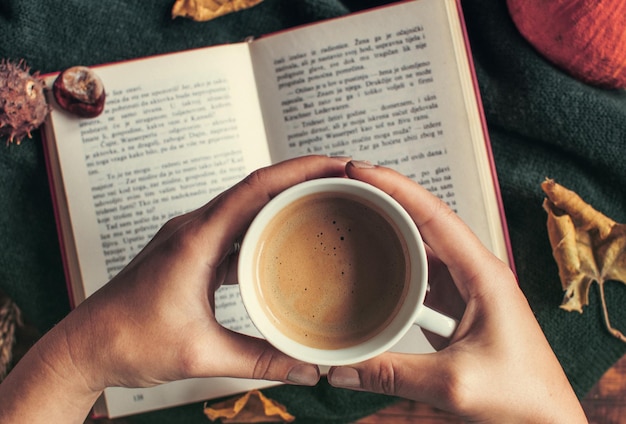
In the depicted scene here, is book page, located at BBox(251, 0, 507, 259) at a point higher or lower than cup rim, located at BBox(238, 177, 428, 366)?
higher

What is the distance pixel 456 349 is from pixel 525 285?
1.06 feet

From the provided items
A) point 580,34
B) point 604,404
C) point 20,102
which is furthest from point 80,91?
point 604,404

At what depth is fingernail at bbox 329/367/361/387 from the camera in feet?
2.09

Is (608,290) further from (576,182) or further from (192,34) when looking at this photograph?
(192,34)

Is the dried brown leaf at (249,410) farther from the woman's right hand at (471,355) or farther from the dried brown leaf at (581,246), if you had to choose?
the dried brown leaf at (581,246)

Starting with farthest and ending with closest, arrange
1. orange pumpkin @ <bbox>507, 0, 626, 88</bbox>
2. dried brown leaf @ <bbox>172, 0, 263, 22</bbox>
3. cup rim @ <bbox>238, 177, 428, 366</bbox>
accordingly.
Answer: dried brown leaf @ <bbox>172, 0, 263, 22</bbox> → orange pumpkin @ <bbox>507, 0, 626, 88</bbox> → cup rim @ <bbox>238, 177, 428, 366</bbox>

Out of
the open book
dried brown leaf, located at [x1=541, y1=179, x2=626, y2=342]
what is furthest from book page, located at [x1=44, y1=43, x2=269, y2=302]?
dried brown leaf, located at [x1=541, y1=179, x2=626, y2=342]

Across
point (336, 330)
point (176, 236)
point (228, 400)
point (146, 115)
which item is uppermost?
point (146, 115)

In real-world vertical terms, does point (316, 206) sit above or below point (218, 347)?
above

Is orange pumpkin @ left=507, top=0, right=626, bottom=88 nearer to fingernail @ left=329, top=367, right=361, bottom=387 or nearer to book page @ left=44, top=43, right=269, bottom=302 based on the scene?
book page @ left=44, top=43, right=269, bottom=302

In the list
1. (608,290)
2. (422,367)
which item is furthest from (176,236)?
(608,290)

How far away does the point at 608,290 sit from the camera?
2.90 feet

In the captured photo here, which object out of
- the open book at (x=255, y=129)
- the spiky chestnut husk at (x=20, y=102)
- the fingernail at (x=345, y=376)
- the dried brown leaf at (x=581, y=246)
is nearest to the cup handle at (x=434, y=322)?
the fingernail at (x=345, y=376)

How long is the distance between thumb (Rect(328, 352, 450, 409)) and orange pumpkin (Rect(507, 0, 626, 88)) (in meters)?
0.51
